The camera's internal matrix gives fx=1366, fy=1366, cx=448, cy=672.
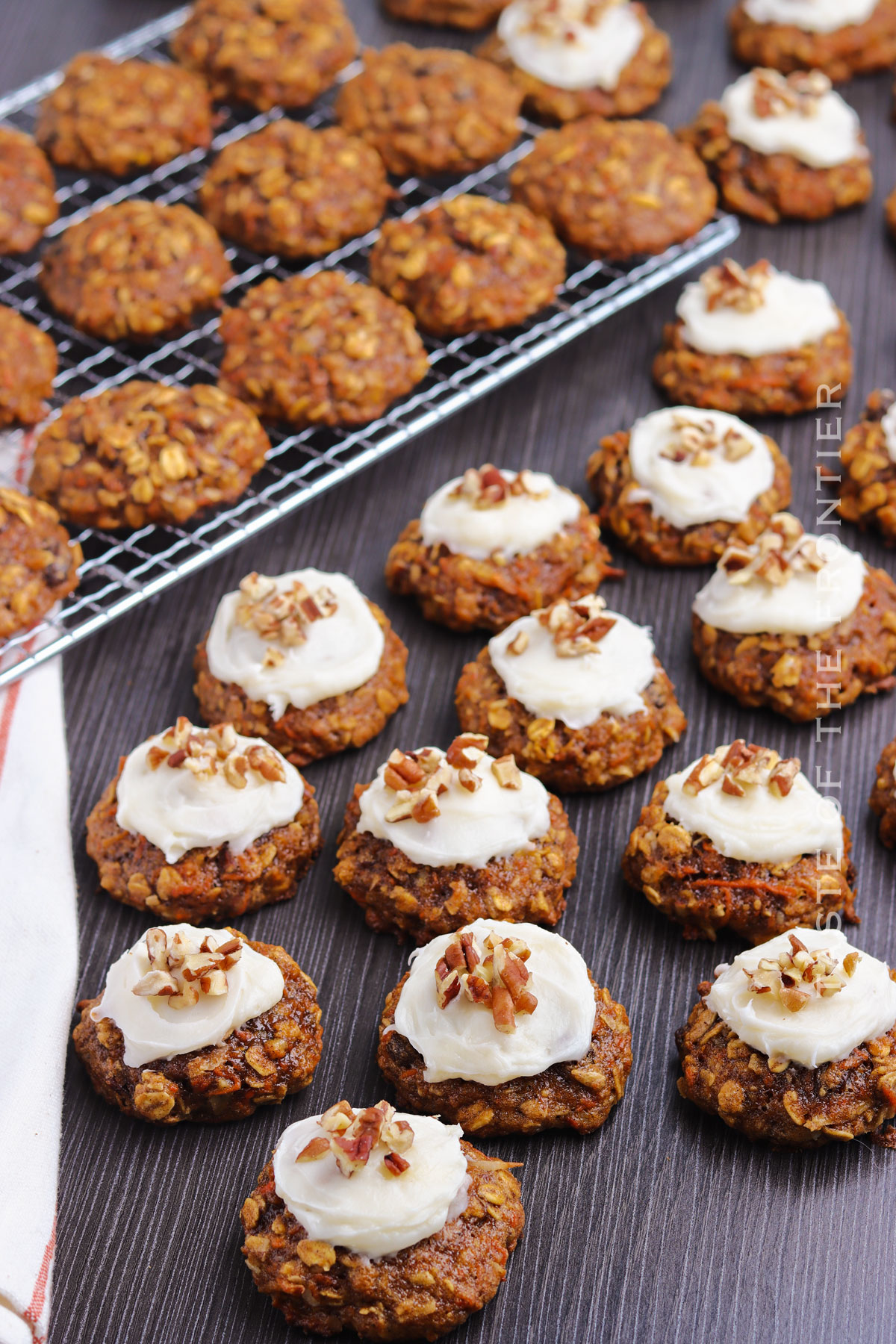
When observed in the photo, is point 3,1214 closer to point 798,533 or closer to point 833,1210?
point 833,1210

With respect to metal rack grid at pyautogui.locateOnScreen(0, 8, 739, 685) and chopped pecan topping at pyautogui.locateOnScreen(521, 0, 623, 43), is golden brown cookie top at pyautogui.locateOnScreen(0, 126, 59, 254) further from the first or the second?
chopped pecan topping at pyautogui.locateOnScreen(521, 0, 623, 43)

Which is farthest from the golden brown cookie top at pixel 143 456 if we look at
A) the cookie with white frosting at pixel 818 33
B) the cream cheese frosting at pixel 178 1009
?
the cookie with white frosting at pixel 818 33

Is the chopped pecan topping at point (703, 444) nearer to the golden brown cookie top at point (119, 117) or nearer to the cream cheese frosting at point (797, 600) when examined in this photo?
the cream cheese frosting at point (797, 600)

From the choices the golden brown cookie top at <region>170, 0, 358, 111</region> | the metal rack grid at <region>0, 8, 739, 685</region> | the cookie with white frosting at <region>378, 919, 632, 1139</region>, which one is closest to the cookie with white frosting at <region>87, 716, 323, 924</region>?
the metal rack grid at <region>0, 8, 739, 685</region>

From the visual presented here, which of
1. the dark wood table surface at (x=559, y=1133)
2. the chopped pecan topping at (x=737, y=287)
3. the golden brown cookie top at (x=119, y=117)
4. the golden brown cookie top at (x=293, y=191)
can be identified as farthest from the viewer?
the golden brown cookie top at (x=119, y=117)

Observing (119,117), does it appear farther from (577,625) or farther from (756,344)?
(577,625)

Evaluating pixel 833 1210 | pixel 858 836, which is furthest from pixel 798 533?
pixel 833 1210
